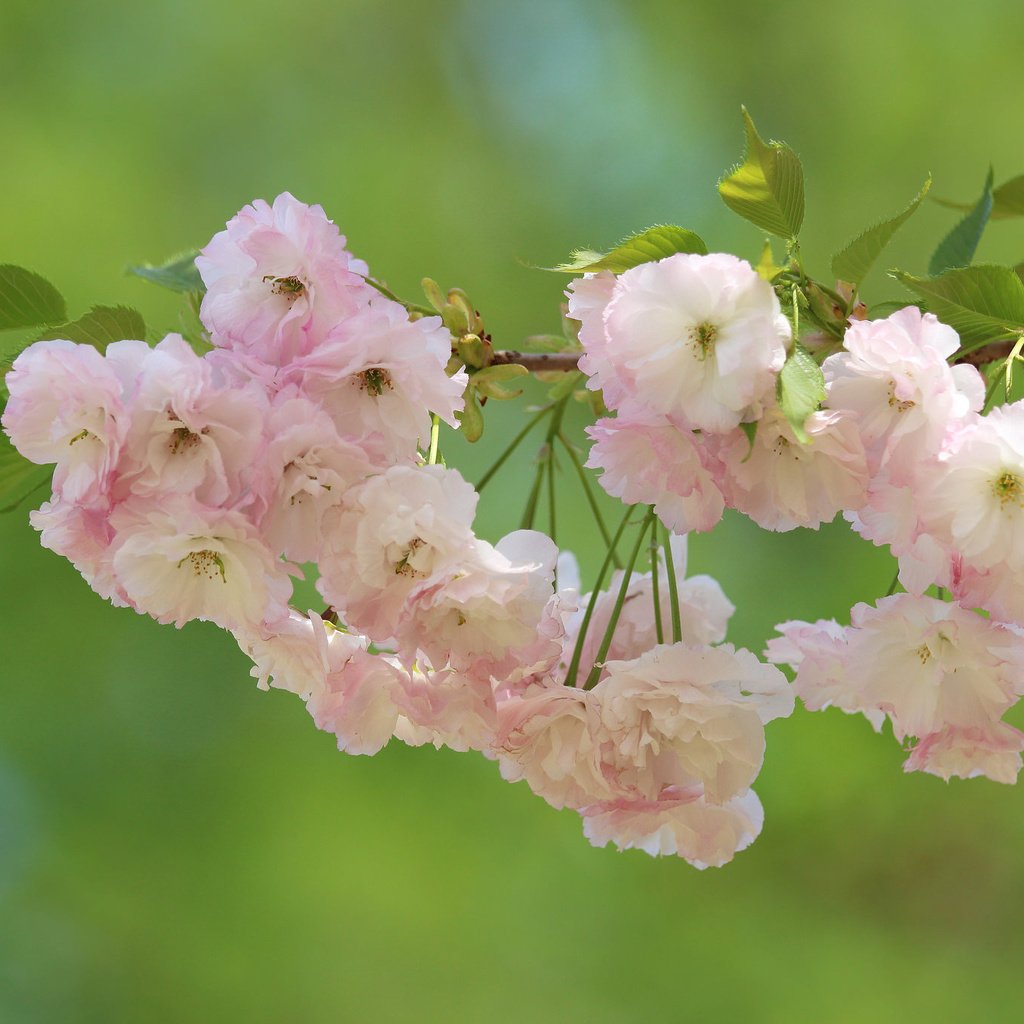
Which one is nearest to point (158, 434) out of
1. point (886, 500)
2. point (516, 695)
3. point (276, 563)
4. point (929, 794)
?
point (276, 563)

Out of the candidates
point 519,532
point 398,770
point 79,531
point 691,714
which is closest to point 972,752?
point 691,714

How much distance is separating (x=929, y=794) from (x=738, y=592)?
1055 mm

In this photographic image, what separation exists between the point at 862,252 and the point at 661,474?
6.6 inches

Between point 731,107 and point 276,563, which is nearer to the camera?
point 276,563

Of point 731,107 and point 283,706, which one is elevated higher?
point 731,107

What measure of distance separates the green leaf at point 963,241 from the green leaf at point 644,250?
0.76 ft

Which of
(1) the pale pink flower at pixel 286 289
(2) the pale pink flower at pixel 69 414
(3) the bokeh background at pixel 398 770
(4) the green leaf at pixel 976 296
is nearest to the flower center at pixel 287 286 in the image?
(1) the pale pink flower at pixel 286 289

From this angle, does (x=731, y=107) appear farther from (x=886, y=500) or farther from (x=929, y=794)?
(x=886, y=500)

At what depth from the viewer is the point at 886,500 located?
71cm

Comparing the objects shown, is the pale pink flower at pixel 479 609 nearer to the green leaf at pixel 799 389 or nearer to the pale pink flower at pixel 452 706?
the pale pink flower at pixel 452 706

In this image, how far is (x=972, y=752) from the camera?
0.82 meters

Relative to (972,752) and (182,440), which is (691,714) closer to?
(972,752)

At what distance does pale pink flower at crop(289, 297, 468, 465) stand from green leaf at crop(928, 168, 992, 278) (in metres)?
0.35

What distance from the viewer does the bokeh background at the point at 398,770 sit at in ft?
13.3
